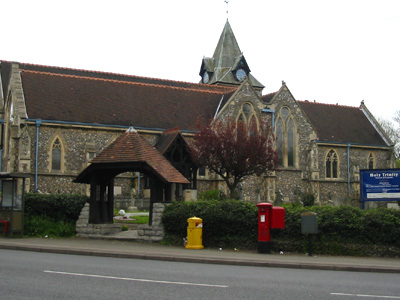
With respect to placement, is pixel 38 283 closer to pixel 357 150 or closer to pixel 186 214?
pixel 186 214

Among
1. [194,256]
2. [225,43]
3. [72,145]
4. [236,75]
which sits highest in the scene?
[225,43]

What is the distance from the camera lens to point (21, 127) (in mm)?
36500

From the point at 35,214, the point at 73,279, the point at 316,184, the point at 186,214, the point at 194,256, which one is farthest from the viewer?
the point at 316,184

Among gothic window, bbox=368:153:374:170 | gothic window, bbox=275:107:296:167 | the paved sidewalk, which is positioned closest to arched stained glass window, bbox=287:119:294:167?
gothic window, bbox=275:107:296:167

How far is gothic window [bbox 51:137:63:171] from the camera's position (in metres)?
37.8

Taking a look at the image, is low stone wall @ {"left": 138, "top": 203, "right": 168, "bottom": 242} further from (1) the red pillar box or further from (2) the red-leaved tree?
(2) the red-leaved tree

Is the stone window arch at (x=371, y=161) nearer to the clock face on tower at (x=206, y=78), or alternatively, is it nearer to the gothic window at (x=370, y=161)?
A: the gothic window at (x=370, y=161)

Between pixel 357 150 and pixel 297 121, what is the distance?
7155mm

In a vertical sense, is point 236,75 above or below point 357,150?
above

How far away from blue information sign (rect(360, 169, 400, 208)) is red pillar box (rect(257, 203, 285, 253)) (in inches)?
178

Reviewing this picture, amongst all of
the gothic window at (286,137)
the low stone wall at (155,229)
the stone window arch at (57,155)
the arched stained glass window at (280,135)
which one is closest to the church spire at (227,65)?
the gothic window at (286,137)

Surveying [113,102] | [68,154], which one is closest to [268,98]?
[113,102]

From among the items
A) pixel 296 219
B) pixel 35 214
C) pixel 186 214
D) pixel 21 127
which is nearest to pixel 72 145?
pixel 21 127

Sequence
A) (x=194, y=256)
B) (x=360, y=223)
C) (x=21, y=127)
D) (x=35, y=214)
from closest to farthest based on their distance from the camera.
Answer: (x=194, y=256), (x=360, y=223), (x=35, y=214), (x=21, y=127)
